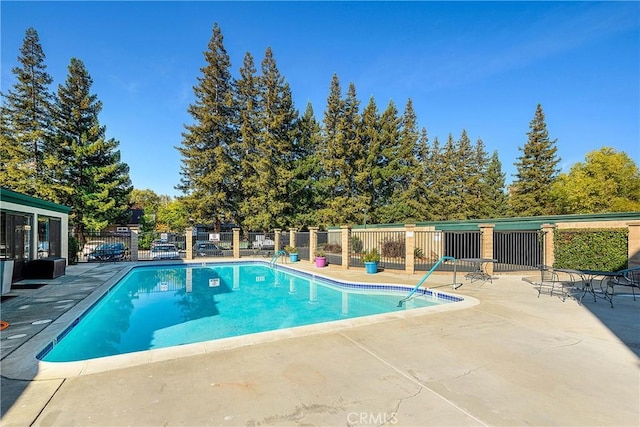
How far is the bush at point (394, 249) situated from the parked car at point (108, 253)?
1561cm

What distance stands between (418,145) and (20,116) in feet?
118

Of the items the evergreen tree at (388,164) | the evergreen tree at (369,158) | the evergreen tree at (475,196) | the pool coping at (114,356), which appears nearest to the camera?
the pool coping at (114,356)

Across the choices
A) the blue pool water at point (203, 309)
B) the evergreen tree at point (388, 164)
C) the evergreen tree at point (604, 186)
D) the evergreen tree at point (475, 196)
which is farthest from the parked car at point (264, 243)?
the evergreen tree at point (604, 186)

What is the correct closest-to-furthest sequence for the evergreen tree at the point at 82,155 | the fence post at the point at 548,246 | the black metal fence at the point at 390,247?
the fence post at the point at 548,246 < the black metal fence at the point at 390,247 < the evergreen tree at the point at 82,155

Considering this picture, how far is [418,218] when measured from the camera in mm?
29625

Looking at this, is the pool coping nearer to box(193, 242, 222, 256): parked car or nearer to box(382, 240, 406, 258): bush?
box(382, 240, 406, 258): bush

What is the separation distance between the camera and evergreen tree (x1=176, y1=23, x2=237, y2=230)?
1064 inches

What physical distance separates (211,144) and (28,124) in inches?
510

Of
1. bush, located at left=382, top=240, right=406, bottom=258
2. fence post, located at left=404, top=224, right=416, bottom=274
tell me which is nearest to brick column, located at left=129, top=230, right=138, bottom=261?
bush, located at left=382, top=240, right=406, bottom=258

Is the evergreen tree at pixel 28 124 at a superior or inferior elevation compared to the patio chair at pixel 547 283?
superior

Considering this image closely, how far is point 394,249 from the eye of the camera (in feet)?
59.0

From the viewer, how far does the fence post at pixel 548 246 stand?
491 inches

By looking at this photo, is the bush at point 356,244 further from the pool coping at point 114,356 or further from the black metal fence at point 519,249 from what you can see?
the pool coping at point 114,356

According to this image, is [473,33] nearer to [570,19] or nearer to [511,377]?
[570,19]
